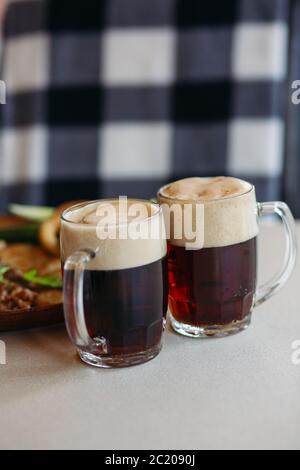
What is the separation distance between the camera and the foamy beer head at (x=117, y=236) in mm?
741

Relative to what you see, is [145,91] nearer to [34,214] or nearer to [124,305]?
[34,214]

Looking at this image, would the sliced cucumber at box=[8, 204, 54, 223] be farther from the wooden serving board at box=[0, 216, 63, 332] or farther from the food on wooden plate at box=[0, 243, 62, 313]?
the wooden serving board at box=[0, 216, 63, 332]

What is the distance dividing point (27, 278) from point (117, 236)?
10.5 inches

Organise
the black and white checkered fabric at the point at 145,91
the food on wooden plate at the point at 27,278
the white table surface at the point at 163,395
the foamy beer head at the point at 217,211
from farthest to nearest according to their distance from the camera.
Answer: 1. the black and white checkered fabric at the point at 145,91
2. the food on wooden plate at the point at 27,278
3. the foamy beer head at the point at 217,211
4. the white table surface at the point at 163,395

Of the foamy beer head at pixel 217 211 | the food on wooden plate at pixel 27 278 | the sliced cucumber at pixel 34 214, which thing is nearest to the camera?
the foamy beer head at pixel 217 211

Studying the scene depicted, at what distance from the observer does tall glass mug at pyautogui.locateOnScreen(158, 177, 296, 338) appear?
2.63ft

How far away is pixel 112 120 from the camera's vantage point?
69.2 inches

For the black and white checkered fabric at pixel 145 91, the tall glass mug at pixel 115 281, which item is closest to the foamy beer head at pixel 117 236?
the tall glass mug at pixel 115 281

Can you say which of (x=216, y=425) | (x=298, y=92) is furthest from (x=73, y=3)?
(x=216, y=425)

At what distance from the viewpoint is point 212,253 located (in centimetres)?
81

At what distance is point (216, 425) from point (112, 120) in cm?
118

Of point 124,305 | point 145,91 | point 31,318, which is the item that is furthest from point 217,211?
point 145,91

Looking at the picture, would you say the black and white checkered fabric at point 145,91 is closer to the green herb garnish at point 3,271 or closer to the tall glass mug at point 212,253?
the green herb garnish at point 3,271
